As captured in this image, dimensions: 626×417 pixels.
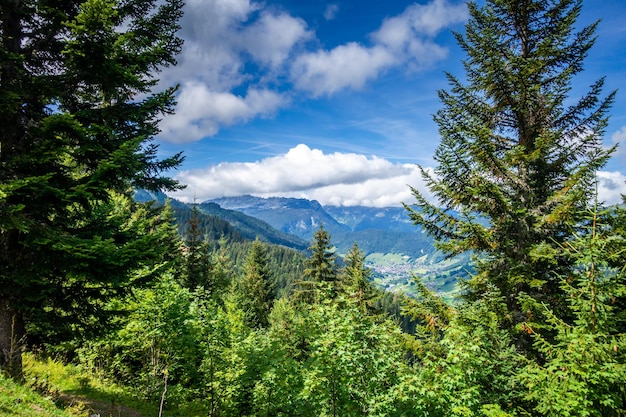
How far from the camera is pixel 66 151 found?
23.9 feet

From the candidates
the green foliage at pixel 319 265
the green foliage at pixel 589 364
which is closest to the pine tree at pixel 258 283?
the green foliage at pixel 319 265

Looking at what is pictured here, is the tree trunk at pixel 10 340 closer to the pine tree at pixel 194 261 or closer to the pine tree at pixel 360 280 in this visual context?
the pine tree at pixel 360 280

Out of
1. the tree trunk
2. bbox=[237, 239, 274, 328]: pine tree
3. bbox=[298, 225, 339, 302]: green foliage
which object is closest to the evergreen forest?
the tree trunk

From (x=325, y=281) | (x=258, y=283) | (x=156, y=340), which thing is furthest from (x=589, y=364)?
(x=258, y=283)

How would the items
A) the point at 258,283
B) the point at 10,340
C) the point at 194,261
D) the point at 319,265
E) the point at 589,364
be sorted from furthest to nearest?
the point at 258,283 < the point at 194,261 < the point at 319,265 < the point at 10,340 < the point at 589,364

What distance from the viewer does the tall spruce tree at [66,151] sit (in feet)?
23.4

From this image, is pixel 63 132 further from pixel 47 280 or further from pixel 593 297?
pixel 593 297

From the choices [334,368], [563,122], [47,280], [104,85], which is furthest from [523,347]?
[104,85]

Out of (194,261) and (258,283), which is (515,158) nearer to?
(194,261)

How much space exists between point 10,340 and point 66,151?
4.77 m

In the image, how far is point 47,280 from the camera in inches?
306

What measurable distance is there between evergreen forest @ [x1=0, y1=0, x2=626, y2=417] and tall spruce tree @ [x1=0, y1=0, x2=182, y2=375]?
50 mm

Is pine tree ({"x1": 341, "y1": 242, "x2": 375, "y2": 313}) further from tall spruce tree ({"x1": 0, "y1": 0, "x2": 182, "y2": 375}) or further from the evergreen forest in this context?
tall spruce tree ({"x1": 0, "y1": 0, "x2": 182, "y2": 375})

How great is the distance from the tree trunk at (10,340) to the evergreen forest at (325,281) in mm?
38
